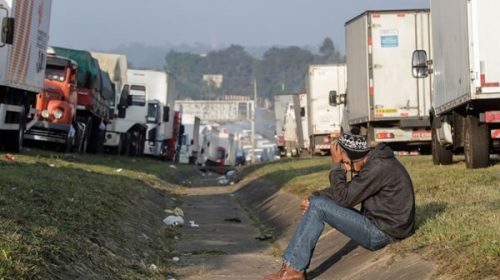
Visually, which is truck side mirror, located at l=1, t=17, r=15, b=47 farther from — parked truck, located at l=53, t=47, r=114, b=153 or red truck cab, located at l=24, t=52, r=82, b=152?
parked truck, located at l=53, t=47, r=114, b=153

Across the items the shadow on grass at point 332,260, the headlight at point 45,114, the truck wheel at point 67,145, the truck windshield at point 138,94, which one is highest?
the truck windshield at point 138,94

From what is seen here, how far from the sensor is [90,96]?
30016 millimetres

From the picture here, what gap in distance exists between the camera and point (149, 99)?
45.8 meters

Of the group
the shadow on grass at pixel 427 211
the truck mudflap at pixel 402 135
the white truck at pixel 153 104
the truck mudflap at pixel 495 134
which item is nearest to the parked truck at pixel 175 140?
the white truck at pixel 153 104

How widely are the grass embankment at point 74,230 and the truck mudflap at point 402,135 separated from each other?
31.4 ft

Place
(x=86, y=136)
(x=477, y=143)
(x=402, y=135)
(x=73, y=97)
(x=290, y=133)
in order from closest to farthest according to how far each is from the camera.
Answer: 1. (x=477, y=143)
2. (x=402, y=135)
3. (x=73, y=97)
4. (x=86, y=136)
5. (x=290, y=133)

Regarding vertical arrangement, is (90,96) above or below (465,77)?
above

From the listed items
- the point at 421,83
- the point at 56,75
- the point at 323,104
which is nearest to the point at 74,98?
the point at 56,75

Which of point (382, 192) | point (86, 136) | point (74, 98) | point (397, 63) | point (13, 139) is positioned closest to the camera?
point (382, 192)

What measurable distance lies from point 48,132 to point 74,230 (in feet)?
59.9

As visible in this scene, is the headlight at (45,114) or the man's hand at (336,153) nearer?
the man's hand at (336,153)

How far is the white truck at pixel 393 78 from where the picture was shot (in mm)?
22484

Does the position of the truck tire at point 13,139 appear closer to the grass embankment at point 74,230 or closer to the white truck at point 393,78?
the grass embankment at point 74,230

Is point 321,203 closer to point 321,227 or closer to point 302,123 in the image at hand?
point 321,227
